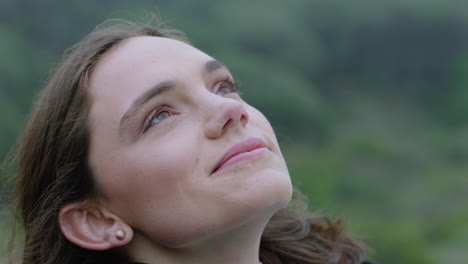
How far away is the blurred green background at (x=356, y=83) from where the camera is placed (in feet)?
41.9

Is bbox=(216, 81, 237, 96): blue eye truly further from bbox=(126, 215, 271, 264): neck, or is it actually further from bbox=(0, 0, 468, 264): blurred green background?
bbox=(0, 0, 468, 264): blurred green background

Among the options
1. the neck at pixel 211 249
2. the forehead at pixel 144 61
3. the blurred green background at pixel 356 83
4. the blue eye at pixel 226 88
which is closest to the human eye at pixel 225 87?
the blue eye at pixel 226 88

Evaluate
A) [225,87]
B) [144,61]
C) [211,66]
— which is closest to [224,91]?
[225,87]

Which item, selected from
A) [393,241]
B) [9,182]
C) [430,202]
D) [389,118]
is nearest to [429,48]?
[389,118]

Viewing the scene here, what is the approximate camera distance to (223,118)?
2.27 m

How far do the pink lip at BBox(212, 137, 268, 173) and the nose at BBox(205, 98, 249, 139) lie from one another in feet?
0.24

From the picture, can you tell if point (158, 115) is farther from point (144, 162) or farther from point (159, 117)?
point (144, 162)

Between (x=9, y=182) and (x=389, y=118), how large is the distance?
15.5 meters

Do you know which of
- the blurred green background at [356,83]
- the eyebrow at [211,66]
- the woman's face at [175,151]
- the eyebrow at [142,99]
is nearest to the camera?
the woman's face at [175,151]

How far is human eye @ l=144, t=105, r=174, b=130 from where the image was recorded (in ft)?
7.63

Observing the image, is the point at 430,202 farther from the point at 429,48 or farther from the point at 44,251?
the point at 44,251

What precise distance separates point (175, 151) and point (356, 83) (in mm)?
15991

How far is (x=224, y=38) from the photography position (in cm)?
1529

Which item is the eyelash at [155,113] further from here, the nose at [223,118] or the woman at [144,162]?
the nose at [223,118]
